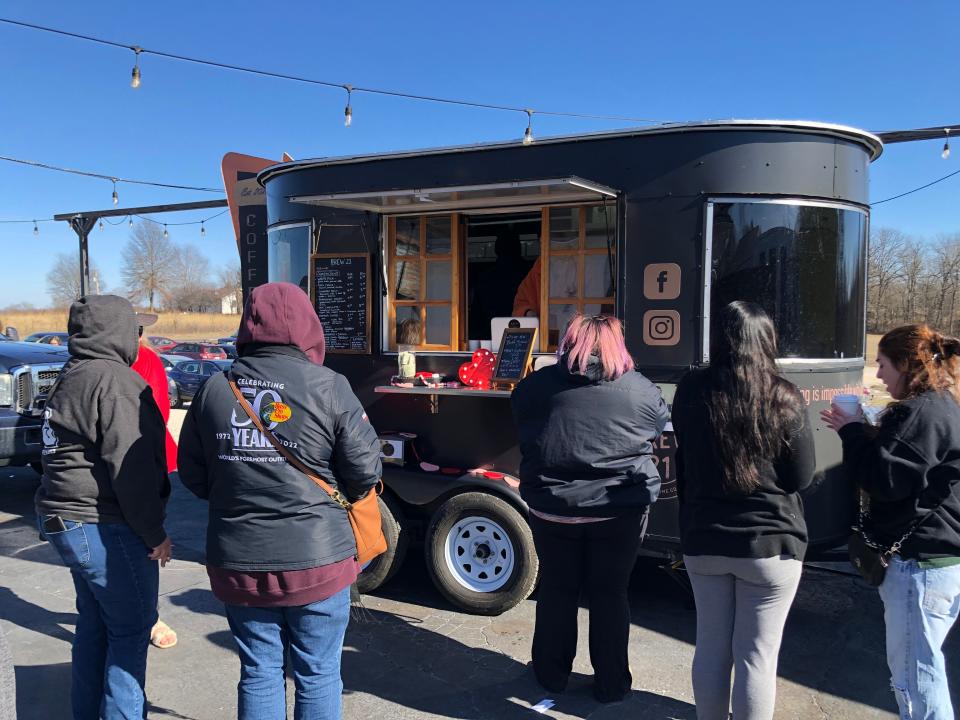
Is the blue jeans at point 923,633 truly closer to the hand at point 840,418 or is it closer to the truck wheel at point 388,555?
the hand at point 840,418

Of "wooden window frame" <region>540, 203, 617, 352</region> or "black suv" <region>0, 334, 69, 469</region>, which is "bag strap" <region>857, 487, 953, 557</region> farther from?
"black suv" <region>0, 334, 69, 469</region>

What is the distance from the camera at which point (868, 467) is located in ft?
8.77

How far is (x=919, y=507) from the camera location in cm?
264

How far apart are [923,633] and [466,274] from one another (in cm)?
359

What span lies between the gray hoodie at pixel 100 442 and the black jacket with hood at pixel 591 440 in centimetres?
160

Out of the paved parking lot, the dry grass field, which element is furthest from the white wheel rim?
the dry grass field

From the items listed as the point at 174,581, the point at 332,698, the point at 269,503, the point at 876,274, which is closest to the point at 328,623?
the point at 332,698

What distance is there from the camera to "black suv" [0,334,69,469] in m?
7.04

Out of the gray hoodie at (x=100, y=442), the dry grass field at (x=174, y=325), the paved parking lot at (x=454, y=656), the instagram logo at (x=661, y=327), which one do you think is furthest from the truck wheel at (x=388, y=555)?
the dry grass field at (x=174, y=325)

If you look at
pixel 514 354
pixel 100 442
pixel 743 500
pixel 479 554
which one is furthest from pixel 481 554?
pixel 100 442

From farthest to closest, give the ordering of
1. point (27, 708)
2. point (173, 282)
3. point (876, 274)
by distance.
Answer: point (173, 282) < point (876, 274) < point (27, 708)

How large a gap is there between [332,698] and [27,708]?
1.97 meters

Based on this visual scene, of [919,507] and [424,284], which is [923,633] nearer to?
[919,507]

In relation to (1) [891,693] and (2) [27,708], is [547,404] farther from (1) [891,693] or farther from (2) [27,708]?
(2) [27,708]
